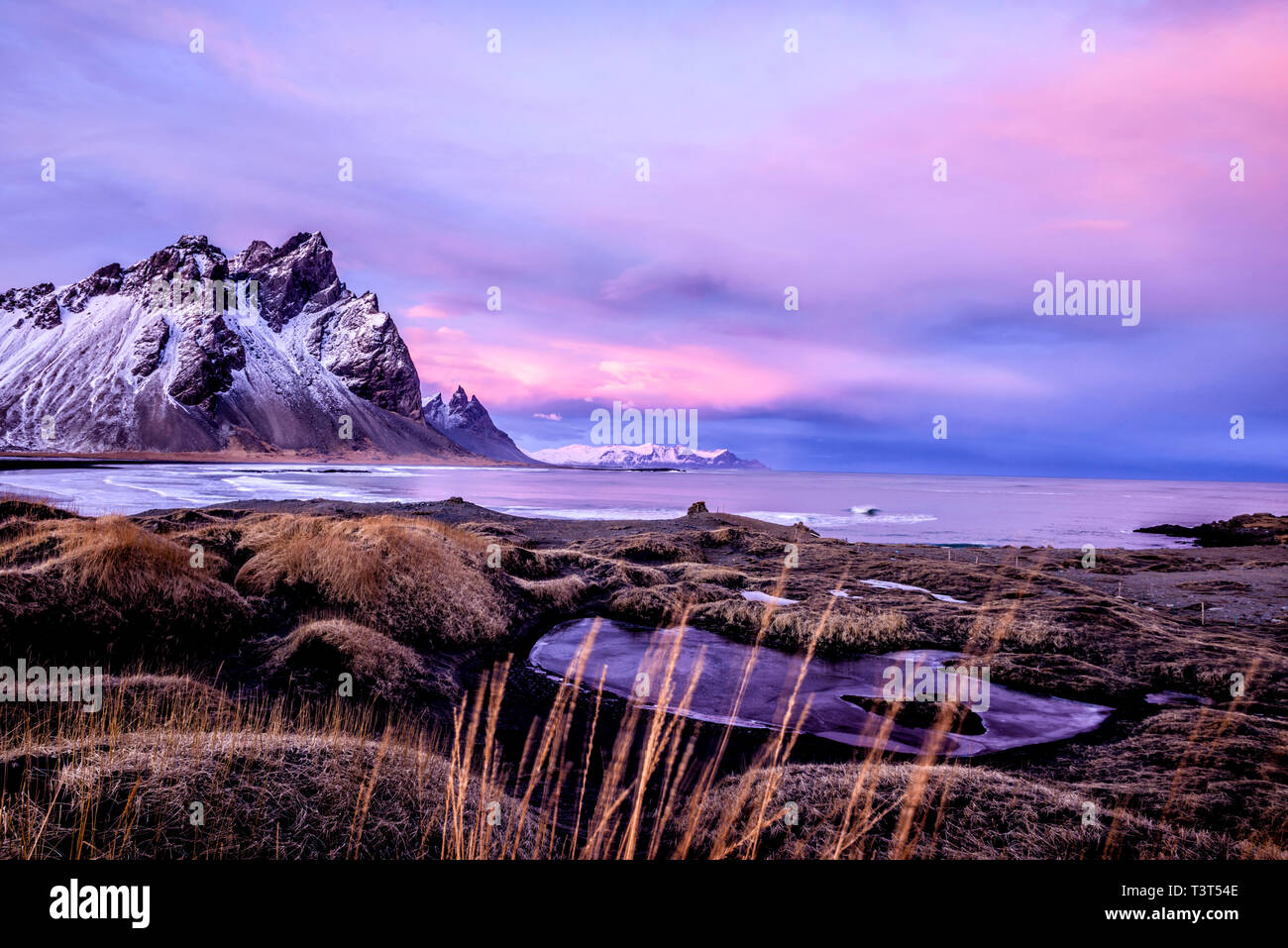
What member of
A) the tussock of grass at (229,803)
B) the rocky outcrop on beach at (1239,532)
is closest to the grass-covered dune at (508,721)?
the tussock of grass at (229,803)

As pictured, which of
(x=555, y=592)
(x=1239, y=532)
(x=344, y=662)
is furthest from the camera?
(x=1239, y=532)

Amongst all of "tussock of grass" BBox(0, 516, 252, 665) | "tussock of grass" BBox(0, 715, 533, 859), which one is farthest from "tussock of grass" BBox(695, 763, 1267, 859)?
"tussock of grass" BBox(0, 516, 252, 665)

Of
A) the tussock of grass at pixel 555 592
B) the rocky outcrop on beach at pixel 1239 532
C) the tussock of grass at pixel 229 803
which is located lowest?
the rocky outcrop on beach at pixel 1239 532

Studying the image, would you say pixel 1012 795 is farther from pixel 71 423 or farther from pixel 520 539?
pixel 71 423

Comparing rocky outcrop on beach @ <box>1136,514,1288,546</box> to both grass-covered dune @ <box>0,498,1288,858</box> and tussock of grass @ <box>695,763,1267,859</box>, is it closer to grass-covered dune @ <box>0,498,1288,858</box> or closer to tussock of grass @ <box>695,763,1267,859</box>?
grass-covered dune @ <box>0,498,1288,858</box>

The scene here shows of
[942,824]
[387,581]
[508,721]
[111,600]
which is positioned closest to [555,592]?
[387,581]

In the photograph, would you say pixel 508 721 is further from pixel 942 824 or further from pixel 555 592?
pixel 555 592

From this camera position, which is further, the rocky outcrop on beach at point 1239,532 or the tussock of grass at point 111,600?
the rocky outcrop on beach at point 1239,532

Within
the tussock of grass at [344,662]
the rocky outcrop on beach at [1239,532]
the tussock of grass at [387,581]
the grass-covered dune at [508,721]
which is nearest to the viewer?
the grass-covered dune at [508,721]

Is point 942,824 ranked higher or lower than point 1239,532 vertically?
higher

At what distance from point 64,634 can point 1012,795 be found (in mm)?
13162

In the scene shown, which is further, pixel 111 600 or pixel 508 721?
pixel 111 600

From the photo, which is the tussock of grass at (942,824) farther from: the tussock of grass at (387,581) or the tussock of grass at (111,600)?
the tussock of grass at (111,600)

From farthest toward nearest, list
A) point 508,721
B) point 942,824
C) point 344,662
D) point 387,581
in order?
point 387,581, point 344,662, point 508,721, point 942,824
